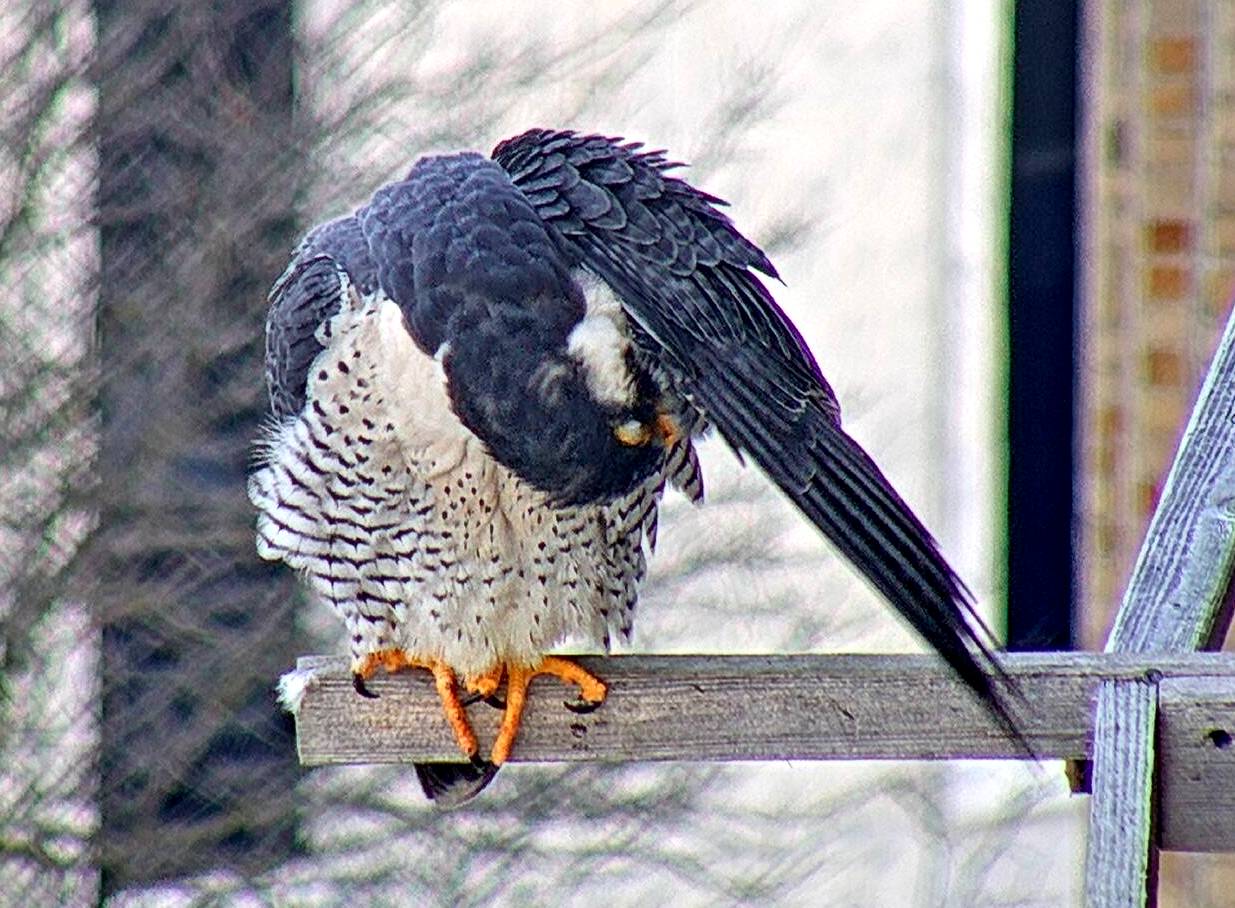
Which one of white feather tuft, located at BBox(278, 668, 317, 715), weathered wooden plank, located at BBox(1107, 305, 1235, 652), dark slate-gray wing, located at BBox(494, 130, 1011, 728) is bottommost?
weathered wooden plank, located at BBox(1107, 305, 1235, 652)

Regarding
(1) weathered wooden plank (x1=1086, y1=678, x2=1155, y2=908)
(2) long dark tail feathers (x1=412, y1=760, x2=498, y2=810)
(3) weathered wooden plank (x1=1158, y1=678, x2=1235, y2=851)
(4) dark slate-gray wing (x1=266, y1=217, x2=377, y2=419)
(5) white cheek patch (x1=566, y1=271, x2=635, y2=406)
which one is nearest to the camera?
(1) weathered wooden plank (x1=1086, y1=678, x2=1155, y2=908)

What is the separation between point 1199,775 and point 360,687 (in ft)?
3.50

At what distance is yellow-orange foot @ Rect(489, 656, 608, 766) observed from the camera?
2.52 meters

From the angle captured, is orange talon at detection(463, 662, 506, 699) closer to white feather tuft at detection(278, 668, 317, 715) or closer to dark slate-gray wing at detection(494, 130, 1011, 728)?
white feather tuft at detection(278, 668, 317, 715)

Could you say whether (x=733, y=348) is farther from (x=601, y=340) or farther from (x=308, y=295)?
(x=308, y=295)

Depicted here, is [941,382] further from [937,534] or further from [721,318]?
[721,318]

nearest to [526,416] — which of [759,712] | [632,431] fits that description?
[632,431]

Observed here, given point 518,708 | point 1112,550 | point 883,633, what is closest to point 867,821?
point 883,633

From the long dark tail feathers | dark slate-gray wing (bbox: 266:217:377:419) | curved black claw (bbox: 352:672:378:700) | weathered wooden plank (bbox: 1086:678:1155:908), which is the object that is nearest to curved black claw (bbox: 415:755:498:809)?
the long dark tail feathers

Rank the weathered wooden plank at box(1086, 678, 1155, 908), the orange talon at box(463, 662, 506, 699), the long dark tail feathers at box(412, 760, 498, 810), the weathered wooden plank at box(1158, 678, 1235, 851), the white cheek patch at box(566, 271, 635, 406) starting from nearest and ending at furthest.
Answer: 1. the weathered wooden plank at box(1086, 678, 1155, 908)
2. the weathered wooden plank at box(1158, 678, 1235, 851)
3. the white cheek patch at box(566, 271, 635, 406)
4. the orange talon at box(463, 662, 506, 699)
5. the long dark tail feathers at box(412, 760, 498, 810)

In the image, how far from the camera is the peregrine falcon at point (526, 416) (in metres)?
2.11

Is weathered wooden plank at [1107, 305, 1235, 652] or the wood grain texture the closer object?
the wood grain texture

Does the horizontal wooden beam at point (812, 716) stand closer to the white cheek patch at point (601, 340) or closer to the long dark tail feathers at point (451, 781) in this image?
the long dark tail feathers at point (451, 781)

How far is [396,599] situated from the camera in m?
2.63
